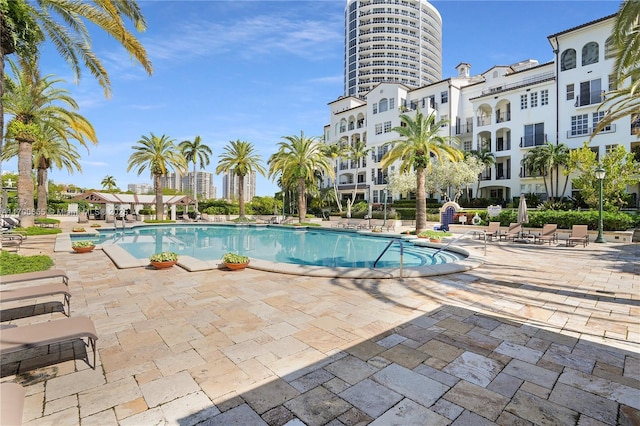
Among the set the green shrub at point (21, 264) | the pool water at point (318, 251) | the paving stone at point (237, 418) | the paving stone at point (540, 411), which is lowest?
the pool water at point (318, 251)

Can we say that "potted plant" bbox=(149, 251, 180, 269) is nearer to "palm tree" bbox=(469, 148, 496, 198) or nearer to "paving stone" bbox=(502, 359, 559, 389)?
"paving stone" bbox=(502, 359, 559, 389)

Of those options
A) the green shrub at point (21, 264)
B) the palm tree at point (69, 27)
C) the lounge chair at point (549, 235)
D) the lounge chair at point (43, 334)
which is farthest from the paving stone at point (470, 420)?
the lounge chair at point (549, 235)

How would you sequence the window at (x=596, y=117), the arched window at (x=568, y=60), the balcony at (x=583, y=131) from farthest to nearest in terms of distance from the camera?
1. the arched window at (x=568, y=60)
2. the window at (x=596, y=117)
3. the balcony at (x=583, y=131)

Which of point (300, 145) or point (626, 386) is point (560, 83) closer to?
point (300, 145)

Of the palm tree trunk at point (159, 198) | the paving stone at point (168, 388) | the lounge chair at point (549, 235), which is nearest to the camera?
the paving stone at point (168, 388)

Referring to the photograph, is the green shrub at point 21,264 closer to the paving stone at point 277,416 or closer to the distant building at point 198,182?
the paving stone at point 277,416

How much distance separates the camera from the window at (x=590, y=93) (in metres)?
28.1

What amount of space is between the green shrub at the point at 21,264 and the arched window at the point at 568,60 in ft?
133

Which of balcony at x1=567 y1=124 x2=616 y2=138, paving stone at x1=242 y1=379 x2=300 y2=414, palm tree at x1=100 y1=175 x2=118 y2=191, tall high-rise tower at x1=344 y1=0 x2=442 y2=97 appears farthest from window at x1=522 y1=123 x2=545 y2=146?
palm tree at x1=100 y1=175 x2=118 y2=191

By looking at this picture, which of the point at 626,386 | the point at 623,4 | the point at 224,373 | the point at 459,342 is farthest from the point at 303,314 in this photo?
the point at 623,4

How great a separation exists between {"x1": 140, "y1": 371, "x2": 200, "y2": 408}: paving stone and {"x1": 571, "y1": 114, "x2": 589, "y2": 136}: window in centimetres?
3723

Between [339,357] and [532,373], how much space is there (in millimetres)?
2230

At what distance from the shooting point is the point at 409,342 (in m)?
4.44

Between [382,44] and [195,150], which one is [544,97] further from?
[382,44]
